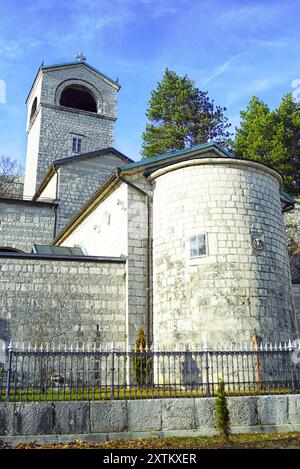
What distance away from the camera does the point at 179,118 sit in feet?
111

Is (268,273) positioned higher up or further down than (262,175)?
further down

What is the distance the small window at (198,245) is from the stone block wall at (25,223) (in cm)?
1248

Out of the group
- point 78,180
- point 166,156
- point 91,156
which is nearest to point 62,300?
point 166,156

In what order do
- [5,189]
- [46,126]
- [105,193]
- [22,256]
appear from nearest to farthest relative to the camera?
[22,256] → [105,193] → [46,126] → [5,189]

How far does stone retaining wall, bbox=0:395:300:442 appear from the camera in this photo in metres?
8.28

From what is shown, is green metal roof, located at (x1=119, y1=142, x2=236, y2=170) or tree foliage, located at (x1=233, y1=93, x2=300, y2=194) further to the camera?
tree foliage, located at (x1=233, y1=93, x2=300, y2=194)

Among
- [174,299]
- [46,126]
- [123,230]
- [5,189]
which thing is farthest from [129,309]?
[5,189]

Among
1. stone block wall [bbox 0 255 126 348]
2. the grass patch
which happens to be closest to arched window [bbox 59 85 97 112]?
stone block wall [bbox 0 255 126 348]

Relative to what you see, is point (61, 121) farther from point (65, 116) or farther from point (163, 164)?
point (163, 164)

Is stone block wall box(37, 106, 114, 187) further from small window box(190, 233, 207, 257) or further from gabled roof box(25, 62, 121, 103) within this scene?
small window box(190, 233, 207, 257)

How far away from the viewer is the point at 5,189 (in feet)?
139
